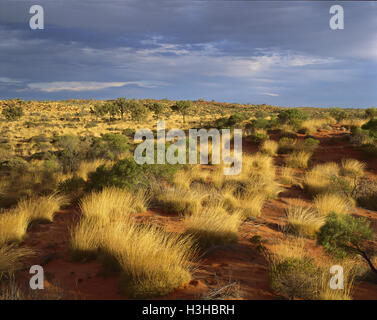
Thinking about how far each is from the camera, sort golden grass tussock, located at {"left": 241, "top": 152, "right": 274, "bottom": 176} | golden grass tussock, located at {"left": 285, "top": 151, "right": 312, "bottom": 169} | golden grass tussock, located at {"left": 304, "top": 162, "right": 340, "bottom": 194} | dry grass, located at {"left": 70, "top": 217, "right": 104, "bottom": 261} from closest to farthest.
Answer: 1. dry grass, located at {"left": 70, "top": 217, "right": 104, "bottom": 261}
2. golden grass tussock, located at {"left": 304, "top": 162, "right": 340, "bottom": 194}
3. golden grass tussock, located at {"left": 241, "top": 152, "right": 274, "bottom": 176}
4. golden grass tussock, located at {"left": 285, "top": 151, "right": 312, "bottom": 169}

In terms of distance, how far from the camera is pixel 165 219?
594 centimetres

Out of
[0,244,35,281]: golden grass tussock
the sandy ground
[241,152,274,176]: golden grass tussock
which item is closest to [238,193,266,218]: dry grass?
the sandy ground

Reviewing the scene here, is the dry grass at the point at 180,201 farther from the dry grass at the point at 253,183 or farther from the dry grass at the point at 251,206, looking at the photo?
the dry grass at the point at 253,183

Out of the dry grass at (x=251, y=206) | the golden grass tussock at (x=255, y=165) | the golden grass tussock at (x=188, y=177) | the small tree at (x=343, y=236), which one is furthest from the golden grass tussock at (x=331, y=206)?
the golden grass tussock at (x=188, y=177)

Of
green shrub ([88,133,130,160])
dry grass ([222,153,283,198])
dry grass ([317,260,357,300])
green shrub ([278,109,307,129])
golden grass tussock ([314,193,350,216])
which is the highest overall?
green shrub ([278,109,307,129])

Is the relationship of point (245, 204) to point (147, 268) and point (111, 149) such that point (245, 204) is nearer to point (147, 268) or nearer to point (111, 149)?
point (147, 268)

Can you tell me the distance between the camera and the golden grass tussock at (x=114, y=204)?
224 inches

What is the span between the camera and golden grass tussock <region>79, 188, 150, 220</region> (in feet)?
18.7

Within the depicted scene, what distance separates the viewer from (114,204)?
615cm

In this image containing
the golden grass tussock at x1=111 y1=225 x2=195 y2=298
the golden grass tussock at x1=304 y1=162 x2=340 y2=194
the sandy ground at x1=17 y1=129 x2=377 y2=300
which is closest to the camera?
the golden grass tussock at x1=111 y1=225 x2=195 y2=298

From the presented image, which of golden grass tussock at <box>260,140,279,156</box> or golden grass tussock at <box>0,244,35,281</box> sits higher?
golden grass tussock at <box>260,140,279,156</box>

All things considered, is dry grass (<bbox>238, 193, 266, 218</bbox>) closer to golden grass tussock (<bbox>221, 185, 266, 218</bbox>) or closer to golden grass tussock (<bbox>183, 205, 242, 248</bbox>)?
golden grass tussock (<bbox>221, 185, 266, 218</bbox>)
